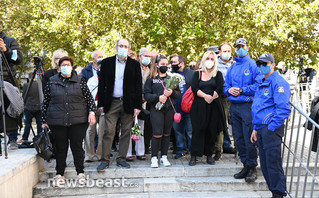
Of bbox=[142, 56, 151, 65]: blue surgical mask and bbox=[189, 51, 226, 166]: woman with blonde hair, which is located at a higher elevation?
bbox=[142, 56, 151, 65]: blue surgical mask

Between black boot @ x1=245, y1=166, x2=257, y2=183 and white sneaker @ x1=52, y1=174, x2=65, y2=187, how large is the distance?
9.58 feet

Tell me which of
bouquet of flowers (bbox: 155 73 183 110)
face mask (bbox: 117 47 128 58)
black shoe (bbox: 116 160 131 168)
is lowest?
black shoe (bbox: 116 160 131 168)

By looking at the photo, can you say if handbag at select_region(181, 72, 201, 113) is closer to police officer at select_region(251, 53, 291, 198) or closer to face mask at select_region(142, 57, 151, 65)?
face mask at select_region(142, 57, 151, 65)

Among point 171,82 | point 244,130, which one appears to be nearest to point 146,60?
point 171,82

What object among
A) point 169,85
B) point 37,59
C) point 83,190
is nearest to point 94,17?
point 37,59

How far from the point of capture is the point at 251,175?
567 cm

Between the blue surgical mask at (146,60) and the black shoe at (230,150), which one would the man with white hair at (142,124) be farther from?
the black shoe at (230,150)

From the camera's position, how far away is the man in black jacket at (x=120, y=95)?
6039 millimetres

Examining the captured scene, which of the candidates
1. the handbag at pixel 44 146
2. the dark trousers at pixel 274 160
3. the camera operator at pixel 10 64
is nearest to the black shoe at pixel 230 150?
the dark trousers at pixel 274 160

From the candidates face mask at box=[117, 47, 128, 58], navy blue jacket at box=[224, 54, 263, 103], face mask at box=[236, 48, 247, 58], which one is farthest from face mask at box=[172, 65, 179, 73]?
face mask at box=[236, 48, 247, 58]

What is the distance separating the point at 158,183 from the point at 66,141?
162 cm

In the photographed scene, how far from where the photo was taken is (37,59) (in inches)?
261

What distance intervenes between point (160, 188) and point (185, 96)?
5.60ft

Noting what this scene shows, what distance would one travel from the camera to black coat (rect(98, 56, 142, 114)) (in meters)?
6.03
